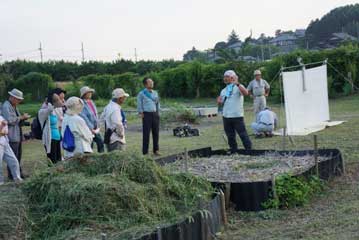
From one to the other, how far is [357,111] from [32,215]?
43.8 feet

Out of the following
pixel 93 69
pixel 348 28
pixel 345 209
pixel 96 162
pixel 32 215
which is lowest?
pixel 345 209

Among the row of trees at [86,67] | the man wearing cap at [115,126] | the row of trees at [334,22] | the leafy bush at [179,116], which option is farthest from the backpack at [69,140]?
the row of trees at [334,22]

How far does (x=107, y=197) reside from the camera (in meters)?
4.23

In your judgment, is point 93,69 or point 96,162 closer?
point 96,162

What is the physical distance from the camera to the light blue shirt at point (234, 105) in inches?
324

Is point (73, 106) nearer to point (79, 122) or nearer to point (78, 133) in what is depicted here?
point (79, 122)

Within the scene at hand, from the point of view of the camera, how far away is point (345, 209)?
17.1ft

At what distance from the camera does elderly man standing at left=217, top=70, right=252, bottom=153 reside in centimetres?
821

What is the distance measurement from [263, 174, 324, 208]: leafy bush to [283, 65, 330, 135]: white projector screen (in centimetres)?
493

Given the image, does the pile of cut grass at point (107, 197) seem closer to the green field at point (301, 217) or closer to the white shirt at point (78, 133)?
the green field at point (301, 217)

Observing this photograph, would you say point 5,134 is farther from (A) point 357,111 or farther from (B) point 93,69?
(B) point 93,69

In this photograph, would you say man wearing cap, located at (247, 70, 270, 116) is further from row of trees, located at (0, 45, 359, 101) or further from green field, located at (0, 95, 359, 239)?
row of trees, located at (0, 45, 359, 101)

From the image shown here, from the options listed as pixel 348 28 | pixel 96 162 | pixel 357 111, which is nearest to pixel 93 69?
pixel 357 111

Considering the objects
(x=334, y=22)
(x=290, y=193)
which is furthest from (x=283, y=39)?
(x=290, y=193)
